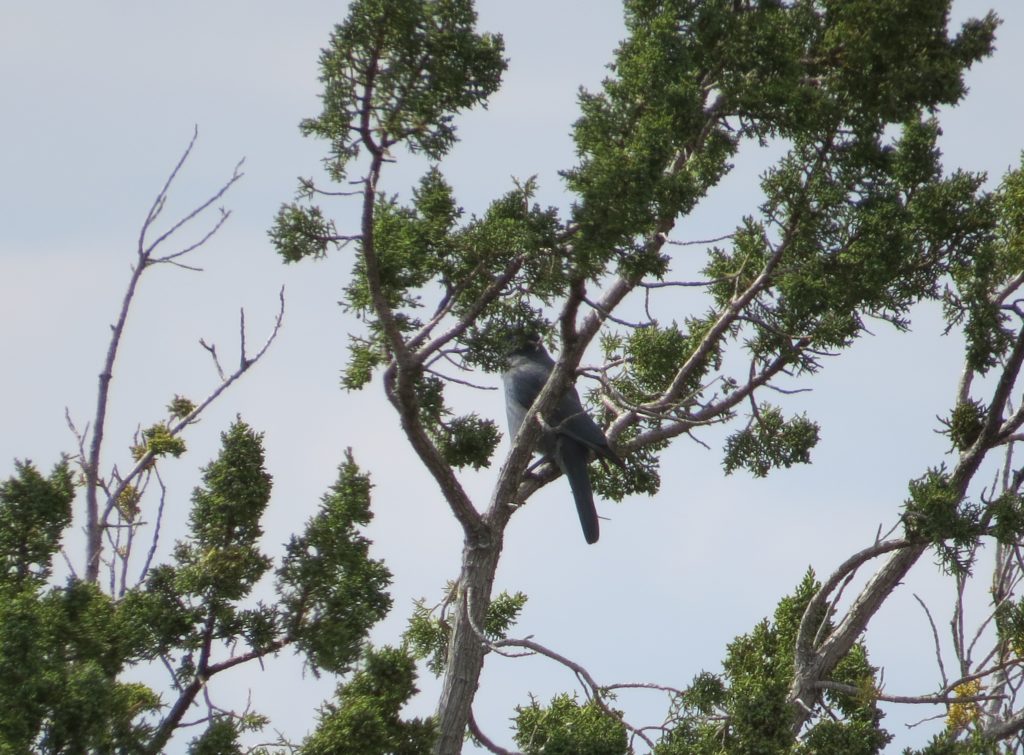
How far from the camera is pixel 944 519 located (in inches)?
307

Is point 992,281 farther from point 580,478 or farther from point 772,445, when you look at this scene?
point 580,478

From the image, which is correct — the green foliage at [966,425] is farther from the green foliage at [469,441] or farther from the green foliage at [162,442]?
the green foliage at [162,442]

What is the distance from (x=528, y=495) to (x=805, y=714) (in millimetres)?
2126

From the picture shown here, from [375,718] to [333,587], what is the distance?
71 centimetres

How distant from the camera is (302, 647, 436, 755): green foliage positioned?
616 cm

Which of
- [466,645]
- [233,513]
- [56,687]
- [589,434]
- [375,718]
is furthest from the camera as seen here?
[589,434]

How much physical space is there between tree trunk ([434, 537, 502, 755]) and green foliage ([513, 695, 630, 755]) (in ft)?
1.86

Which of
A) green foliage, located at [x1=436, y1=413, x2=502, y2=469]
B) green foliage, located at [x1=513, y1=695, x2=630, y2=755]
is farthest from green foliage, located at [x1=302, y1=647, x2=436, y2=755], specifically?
green foliage, located at [x1=436, y1=413, x2=502, y2=469]

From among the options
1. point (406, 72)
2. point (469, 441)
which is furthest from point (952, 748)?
point (406, 72)

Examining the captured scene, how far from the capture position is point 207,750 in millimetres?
5984

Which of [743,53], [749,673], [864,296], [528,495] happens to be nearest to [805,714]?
[749,673]

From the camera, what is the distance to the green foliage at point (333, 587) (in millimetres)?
6531

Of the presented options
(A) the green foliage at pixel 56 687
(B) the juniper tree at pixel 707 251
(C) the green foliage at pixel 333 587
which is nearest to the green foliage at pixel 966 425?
(B) the juniper tree at pixel 707 251

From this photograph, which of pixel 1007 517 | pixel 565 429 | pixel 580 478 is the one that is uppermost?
pixel 580 478
